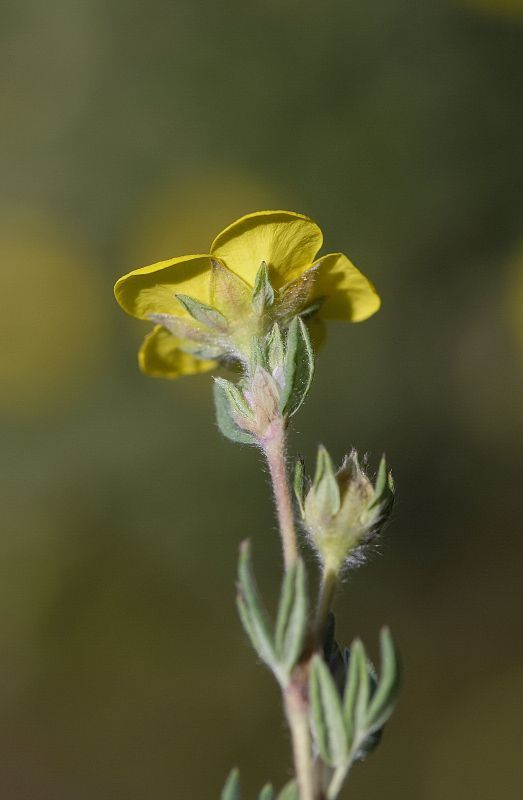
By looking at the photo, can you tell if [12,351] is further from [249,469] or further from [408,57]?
[408,57]

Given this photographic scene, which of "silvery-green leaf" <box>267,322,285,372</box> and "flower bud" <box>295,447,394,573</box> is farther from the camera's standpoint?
"silvery-green leaf" <box>267,322,285,372</box>

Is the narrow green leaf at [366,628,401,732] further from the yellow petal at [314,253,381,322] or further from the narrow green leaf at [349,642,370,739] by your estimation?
the yellow petal at [314,253,381,322]

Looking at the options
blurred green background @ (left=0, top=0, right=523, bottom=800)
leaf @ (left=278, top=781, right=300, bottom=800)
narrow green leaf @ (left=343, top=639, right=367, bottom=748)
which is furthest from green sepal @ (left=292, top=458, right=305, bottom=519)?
blurred green background @ (left=0, top=0, right=523, bottom=800)

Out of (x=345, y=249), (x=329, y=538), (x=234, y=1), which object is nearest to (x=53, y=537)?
(x=345, y=249)

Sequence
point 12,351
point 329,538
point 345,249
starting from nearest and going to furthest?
point 329,538 < point 345,249 < point 12,351

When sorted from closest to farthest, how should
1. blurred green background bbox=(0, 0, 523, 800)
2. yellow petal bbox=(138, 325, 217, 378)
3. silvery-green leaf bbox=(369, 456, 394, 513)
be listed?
1. silvery-green leaf bbox=(369, 456, 394, 513)
2. yellow petal bbox=(138, 325, 217, 378)
3. blurred green background bbox=(0, 0, 523, 800)

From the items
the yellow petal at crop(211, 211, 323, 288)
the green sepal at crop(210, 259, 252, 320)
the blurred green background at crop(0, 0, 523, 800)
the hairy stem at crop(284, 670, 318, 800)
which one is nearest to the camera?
the hairy stem at crop(284, 670, 318, 800)

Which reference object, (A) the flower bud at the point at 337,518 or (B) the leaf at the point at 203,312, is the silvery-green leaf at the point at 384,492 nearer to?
(A) the flower bud at the point at 337,518
